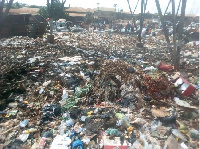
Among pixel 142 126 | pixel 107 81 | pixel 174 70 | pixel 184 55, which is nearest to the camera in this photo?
pixel 142 126

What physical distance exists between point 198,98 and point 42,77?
4.17 meters

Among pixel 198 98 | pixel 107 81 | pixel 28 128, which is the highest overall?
pixel 107 81

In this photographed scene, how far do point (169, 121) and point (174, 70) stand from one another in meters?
3.08

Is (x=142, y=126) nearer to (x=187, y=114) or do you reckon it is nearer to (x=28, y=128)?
(x=187, y=114)

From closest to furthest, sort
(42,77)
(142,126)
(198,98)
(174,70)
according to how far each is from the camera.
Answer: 1. (142,126)
2. (198,98)
3. (42,77)
4. (174,70)

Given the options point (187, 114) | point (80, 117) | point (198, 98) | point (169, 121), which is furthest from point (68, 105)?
point (198, 98)

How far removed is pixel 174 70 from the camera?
562 centimetres

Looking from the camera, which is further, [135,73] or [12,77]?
[135,73]

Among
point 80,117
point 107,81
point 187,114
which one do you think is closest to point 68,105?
point 80,117

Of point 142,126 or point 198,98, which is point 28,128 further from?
point 198,98

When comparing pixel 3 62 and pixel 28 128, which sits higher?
pixel 3 62

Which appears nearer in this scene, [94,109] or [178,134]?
[178,134]

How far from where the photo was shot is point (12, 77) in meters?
4.59

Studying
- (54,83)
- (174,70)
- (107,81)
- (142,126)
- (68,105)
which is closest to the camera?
(142,126)
